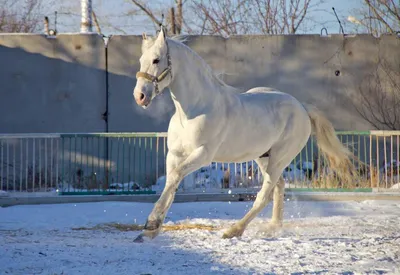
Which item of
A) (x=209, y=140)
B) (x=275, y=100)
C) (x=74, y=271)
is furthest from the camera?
(x=275, y=100)

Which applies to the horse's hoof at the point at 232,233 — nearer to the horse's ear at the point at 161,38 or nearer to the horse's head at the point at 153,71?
the horse's head at the point at 153,71

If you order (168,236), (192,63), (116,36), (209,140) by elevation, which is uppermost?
(116,36)

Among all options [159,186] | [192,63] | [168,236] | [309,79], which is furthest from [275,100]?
[309,79]

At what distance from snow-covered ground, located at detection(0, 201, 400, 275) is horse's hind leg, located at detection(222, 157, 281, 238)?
18cm

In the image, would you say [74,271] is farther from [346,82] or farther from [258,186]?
[346,82]

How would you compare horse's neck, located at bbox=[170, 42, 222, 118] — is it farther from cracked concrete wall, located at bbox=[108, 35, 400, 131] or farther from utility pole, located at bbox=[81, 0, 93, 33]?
utility pole, located at bbox=[81, 0, 93, 33]

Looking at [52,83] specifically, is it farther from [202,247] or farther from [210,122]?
[202,247]

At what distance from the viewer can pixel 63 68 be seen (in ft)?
44.5

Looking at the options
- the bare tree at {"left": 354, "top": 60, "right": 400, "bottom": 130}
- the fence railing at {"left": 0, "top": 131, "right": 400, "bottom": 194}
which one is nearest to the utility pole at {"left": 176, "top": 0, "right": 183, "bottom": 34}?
the bare tree at {"left": 354, "top": 60, "right": 400, "bottom": 130}

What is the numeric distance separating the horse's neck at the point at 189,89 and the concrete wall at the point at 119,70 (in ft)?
23.2

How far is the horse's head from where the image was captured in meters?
6.01

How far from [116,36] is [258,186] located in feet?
14.1

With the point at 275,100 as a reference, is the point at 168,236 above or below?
below

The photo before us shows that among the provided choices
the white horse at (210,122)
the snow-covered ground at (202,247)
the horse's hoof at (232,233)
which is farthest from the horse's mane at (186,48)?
the snow-covered ground at (202,247)
